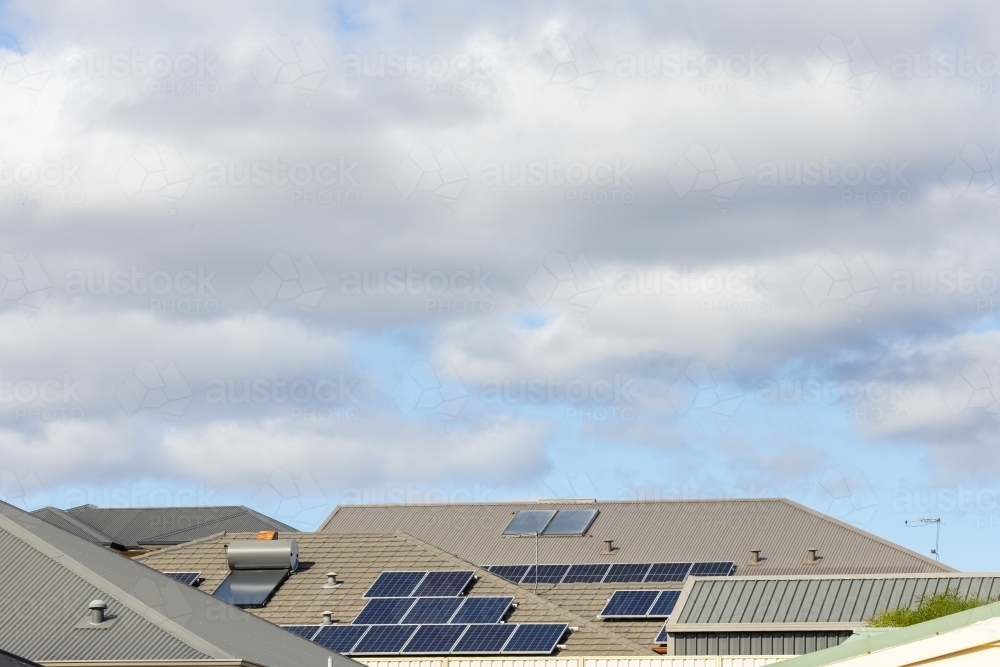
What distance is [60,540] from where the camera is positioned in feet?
153

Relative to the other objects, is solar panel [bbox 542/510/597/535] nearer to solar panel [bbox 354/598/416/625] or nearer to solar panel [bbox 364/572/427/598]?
solar panel [bbox 364/572/427/598]

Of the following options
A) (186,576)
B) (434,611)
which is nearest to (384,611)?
(434,611)

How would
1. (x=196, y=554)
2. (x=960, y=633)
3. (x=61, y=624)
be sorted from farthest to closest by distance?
(x=196, y=554)
(x=61, y=624)
(x=960, y=633)

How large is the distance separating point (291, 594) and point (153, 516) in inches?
3170

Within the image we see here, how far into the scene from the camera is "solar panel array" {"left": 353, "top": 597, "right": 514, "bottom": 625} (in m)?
55.0

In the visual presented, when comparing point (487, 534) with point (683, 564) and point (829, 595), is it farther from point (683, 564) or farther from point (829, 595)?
point (829, 595)

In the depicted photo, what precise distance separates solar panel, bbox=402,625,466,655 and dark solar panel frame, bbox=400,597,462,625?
28.6 inches

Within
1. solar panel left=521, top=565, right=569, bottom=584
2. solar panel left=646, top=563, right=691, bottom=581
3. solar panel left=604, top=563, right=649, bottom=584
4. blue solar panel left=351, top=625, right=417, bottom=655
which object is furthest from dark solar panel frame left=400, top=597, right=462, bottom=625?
solar panel left=521, top=565, right=569, bottom=584

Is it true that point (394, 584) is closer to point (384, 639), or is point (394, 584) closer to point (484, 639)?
point (384, 639)

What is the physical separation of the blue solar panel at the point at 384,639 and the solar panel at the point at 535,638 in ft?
12.5

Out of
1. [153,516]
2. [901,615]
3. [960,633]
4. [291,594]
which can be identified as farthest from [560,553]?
[153,516]

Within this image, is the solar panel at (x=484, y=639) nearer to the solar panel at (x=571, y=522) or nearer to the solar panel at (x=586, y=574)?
the solar panel at (x=586, y=574)

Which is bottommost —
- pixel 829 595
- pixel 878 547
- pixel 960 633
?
pixel 960 633

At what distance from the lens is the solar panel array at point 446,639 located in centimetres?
5175
